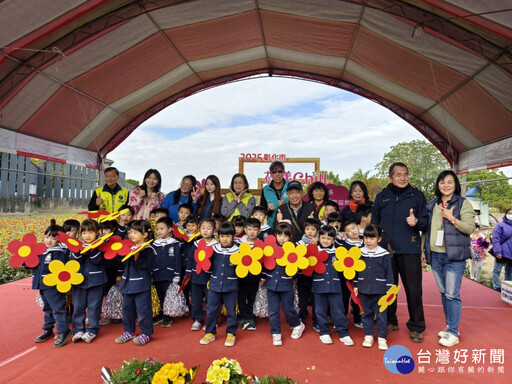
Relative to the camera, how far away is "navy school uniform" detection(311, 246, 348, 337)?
2.97 m

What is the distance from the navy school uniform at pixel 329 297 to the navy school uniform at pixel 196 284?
1.05 metres

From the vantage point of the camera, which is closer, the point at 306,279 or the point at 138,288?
the point at 138,288

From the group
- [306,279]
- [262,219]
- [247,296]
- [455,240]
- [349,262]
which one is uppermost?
[262,219]

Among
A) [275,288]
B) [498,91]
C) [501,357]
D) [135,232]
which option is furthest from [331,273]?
[498,91]

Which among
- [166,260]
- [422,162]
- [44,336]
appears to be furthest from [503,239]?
[422,162]

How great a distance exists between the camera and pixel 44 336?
3004 mm

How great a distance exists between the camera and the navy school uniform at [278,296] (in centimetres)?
297

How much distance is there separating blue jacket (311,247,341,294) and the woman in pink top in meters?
2.16

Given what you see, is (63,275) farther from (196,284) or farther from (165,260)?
(196,284)

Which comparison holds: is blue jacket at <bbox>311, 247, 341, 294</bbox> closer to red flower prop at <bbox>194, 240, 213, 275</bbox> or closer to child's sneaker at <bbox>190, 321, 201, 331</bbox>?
red flower prop at <bbox>194, 240, 213, 275</bbox>

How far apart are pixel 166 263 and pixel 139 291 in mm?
502

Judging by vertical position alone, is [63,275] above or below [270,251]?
below

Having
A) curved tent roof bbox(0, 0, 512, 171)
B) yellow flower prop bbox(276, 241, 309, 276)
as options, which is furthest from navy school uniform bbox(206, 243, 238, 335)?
curved tent roof bbox(0, 0, 512, 171)

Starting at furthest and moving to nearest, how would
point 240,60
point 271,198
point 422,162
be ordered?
point 422,162 < point 240,60 < point 271,198
